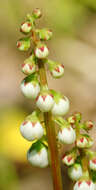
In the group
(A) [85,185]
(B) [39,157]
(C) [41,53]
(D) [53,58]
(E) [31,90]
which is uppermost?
(D) [53,58]

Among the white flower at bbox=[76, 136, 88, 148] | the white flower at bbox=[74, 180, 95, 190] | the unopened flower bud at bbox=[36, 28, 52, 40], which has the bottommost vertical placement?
the white flower at bbox=[74, 180, 95, 190]

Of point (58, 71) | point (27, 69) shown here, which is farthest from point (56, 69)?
point (27, 69)

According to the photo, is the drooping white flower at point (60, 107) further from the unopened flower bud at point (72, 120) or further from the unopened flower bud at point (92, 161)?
the unopened flower bud at point (92, 161)

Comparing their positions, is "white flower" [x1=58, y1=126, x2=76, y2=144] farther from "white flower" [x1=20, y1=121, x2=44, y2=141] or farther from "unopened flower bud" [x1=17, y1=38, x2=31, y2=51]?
"unopened flower bud" [x1=17, y1=38, x2=31, y2=51]

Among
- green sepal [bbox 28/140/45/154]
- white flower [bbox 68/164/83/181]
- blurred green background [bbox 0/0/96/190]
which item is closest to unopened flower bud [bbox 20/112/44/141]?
green sepal [bbox 28/140/45/154]

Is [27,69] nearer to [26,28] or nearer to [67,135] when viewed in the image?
[26,28]

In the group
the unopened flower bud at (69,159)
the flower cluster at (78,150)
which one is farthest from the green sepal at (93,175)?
the unopened flower bud at (69,159)
